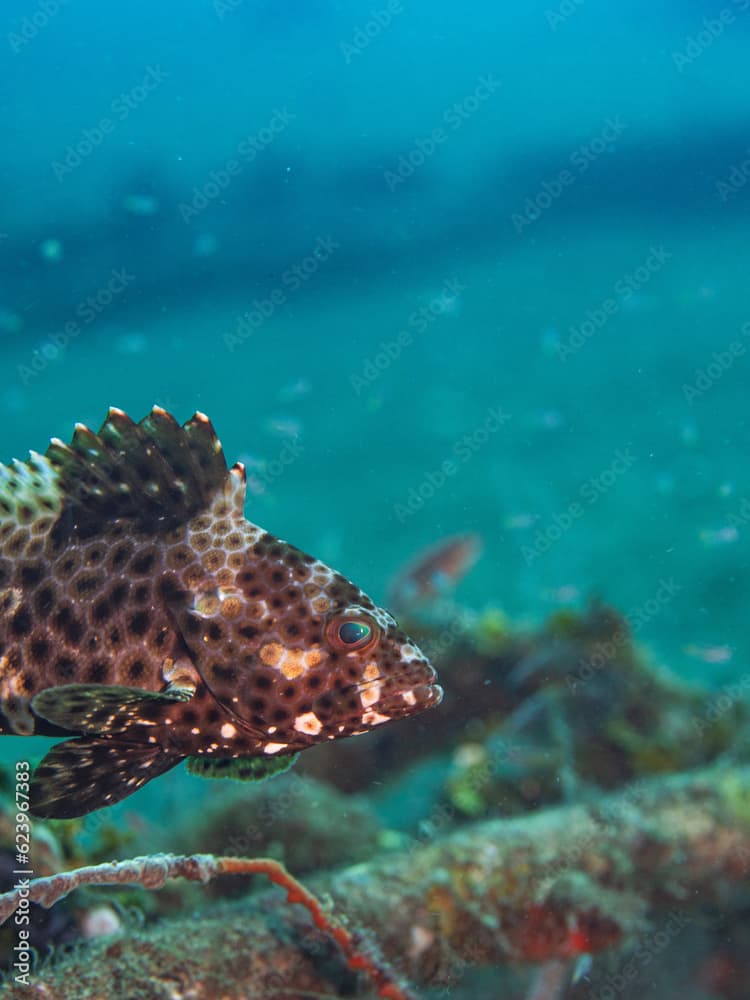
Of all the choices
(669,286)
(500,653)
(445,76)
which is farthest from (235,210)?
(500,653)

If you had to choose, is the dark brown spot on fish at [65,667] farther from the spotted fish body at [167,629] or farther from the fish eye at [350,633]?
the fish eye at [350,633]

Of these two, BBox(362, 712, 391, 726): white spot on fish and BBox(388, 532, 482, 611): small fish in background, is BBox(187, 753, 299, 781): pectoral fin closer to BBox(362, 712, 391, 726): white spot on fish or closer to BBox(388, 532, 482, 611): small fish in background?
BBox(362, 712, 391, 726): white spot on fish

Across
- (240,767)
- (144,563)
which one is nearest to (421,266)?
(144,563)

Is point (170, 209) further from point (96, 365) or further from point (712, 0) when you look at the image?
point (712, 0)

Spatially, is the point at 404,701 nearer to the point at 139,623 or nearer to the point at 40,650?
the point at 139,623

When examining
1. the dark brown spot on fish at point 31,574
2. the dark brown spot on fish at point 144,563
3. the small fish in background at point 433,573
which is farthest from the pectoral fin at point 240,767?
the small fish in background at point 433,573

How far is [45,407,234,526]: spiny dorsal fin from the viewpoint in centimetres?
380

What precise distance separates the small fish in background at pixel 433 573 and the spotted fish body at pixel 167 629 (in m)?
7.68

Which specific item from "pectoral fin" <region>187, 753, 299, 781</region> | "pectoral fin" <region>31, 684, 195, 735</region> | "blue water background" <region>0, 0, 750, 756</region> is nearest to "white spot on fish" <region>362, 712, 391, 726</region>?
"pectoral fin" <region>187, 753, 299, 781</region>

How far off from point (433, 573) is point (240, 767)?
8.98 meters

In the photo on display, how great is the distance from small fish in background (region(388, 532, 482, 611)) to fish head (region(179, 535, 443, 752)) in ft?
25.4

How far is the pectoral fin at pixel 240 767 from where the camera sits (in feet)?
12.3

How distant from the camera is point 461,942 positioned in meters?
6.23

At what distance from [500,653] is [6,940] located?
6.95 m
